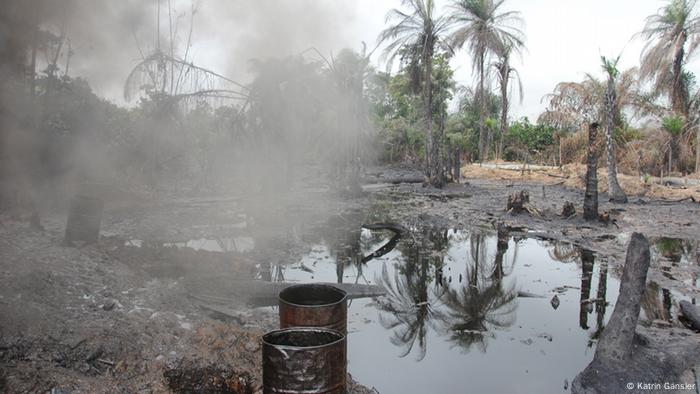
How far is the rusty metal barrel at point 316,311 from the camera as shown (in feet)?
12.9

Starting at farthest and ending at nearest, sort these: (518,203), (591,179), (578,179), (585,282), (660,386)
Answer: (578,179), (518,203), (591,179), (585,282), (660,386)

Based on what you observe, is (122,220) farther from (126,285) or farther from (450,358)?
(450,358)

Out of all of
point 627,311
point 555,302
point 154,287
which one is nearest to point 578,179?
point 555,302

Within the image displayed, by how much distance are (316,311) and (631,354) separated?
2.78 m

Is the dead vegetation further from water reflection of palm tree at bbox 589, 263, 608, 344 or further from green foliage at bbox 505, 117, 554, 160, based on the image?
water reflection of palm tree at bbox 589, 263, 608, 344

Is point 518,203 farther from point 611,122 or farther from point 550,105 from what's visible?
point 550,105

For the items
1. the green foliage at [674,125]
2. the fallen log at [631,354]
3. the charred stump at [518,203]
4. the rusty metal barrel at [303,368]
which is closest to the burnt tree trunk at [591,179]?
the charred stump at [518,203]

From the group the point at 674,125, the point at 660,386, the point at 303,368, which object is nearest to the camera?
the point at 303,368

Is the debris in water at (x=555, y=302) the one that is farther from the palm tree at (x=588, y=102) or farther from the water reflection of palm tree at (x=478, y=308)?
the palm tree at (x=588, y=102)

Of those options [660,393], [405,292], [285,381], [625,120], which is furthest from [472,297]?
[625,120]

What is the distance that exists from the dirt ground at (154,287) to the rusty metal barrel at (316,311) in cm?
54

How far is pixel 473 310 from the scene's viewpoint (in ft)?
20.1

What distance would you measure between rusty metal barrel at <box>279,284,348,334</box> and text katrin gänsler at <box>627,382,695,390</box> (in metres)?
2.39

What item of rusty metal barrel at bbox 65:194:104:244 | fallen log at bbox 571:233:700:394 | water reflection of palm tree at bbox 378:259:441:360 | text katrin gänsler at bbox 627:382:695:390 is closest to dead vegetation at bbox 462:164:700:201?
water reflection of palm tree at bbox 378:259:441:360
